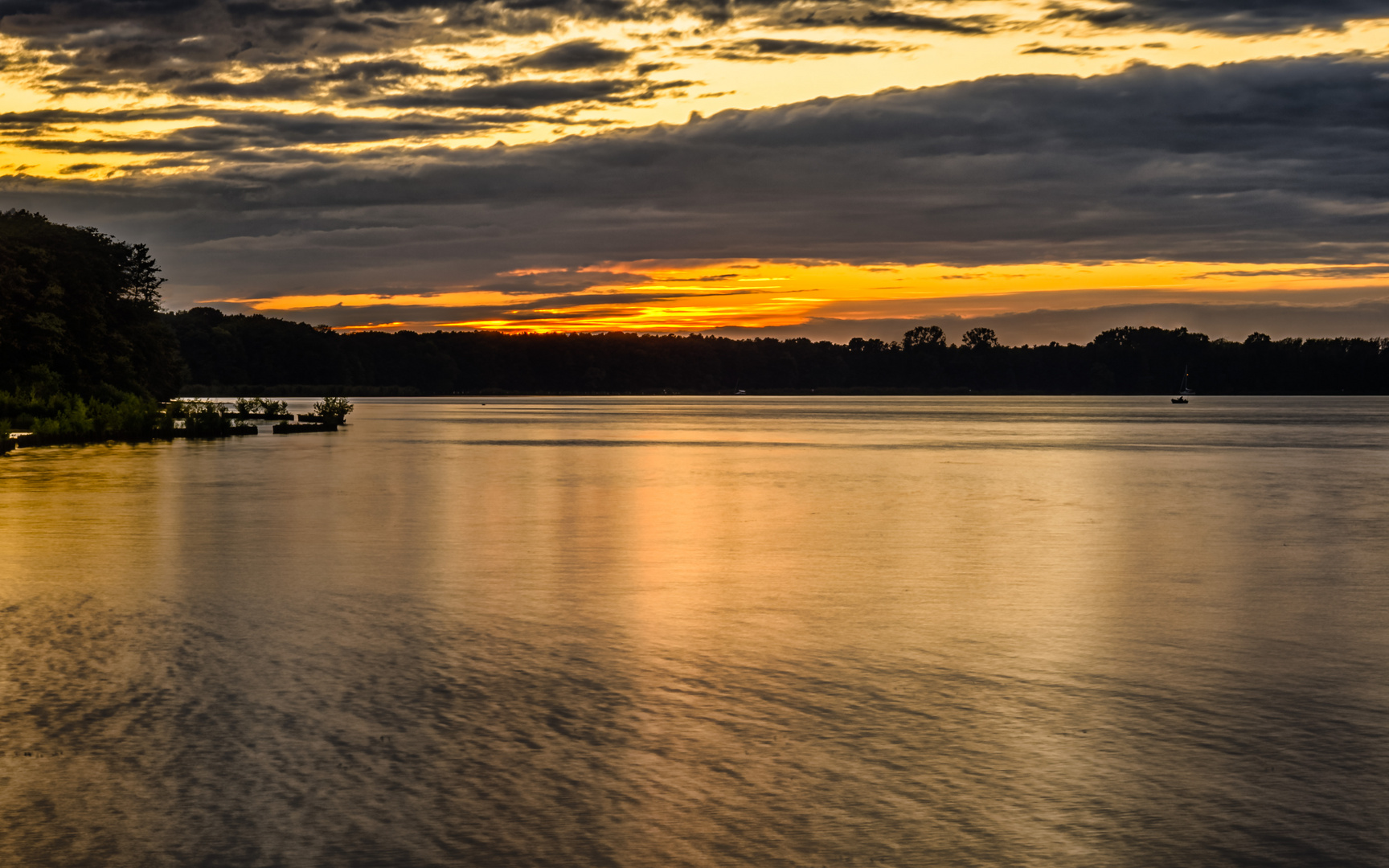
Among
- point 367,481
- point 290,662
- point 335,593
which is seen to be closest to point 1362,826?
point 290,662

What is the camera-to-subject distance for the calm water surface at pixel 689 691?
23.3 feet

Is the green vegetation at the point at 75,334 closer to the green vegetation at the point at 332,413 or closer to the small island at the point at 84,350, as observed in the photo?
the small island at the point at 84,350

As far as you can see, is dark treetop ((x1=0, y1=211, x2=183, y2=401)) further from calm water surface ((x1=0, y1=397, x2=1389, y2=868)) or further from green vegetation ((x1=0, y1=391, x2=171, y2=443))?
calm water surface ((x1=0, y1=397, x2=1389, y2=868))

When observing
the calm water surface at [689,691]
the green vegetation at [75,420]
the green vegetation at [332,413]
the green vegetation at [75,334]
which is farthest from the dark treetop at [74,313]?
the calm water surface at [689,691]

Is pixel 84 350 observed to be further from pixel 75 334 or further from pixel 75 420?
pixel 75 420

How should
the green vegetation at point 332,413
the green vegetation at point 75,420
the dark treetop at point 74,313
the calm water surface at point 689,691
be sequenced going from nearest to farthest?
the calm water surface at point 689,691 < the green vegetation at point 75,420 < the dark treetop at point 74,313 < the green vegetation at point 332,413

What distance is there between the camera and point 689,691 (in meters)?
10.5

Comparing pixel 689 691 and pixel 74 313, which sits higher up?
pixel 74 313

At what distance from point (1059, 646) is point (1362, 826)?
5421 mm

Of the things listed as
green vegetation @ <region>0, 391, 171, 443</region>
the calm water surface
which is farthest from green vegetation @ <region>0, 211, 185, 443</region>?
the calm water surface

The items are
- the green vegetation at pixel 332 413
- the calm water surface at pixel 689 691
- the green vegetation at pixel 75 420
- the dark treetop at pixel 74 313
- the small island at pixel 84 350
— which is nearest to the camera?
the calm water surface at pixel 689 691

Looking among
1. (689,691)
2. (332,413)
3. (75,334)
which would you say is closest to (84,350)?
(75,334)

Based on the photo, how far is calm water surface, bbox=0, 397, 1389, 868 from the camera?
711cm

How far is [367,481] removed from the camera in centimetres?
3709
